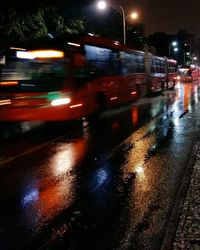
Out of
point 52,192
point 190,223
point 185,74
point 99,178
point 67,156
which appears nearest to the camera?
point 190,223

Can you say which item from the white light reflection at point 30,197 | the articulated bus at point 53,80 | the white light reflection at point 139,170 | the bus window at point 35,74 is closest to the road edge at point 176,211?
the white light reflection at point 139,170

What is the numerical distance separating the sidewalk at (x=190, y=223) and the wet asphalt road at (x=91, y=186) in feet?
0.88

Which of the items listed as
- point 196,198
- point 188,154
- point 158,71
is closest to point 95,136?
point 188,154

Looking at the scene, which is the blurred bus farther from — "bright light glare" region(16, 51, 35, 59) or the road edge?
the road edge

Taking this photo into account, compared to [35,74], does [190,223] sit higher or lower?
lower

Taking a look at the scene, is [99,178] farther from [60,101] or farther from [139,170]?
[60,101]

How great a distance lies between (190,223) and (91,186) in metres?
2.57

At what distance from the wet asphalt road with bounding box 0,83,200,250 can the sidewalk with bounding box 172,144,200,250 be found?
0.88ft

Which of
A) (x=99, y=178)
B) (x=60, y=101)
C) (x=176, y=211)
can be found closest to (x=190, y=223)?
(x=176, y=211)

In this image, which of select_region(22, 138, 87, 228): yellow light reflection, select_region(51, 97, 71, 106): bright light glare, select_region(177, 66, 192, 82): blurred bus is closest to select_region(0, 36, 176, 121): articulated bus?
select_region(51, 97, 71, 106): bright light glare

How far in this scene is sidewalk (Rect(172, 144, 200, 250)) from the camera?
4660 mm

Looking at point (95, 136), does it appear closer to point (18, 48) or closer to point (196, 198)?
point (18, 48)

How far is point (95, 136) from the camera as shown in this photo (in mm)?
12969

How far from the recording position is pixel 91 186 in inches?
295
